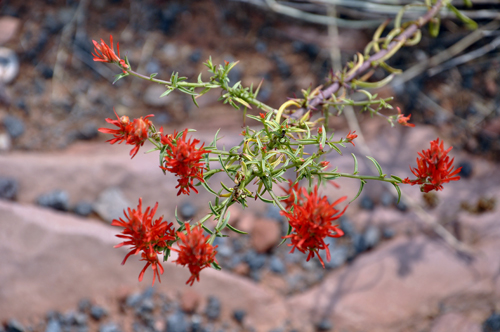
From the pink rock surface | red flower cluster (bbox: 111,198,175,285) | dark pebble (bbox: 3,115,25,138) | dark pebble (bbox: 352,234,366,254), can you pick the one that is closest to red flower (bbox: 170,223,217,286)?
red flower cluster (bbox: 111,198,175,285)

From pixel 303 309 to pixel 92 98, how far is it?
2705 mm

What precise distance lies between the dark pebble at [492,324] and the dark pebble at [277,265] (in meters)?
1.38

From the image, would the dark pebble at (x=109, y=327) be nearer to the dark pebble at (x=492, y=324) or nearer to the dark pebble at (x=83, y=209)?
the dark pebble at (x=83, y=209)

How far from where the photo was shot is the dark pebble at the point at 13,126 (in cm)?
331

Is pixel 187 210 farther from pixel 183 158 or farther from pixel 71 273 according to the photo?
pixel 183 158

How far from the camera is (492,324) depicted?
234 cm

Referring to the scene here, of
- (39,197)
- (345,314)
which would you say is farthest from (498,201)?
(39,197)

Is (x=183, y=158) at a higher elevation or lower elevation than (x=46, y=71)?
lower

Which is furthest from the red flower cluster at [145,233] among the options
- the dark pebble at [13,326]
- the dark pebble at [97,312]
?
the dark pebble at [13,326]

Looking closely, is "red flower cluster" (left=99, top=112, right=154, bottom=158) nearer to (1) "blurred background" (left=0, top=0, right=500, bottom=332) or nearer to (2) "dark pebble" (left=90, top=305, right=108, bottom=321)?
(1) "blurred background" (left=0, top=0, right=500, bottom=332)

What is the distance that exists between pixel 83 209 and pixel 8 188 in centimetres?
61

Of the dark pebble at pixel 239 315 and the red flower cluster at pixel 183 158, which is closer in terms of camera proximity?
the red flower cluster at pixel 183 158

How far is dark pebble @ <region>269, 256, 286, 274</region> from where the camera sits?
2.89m

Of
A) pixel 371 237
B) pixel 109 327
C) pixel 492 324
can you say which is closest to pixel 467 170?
pixel 371 237
